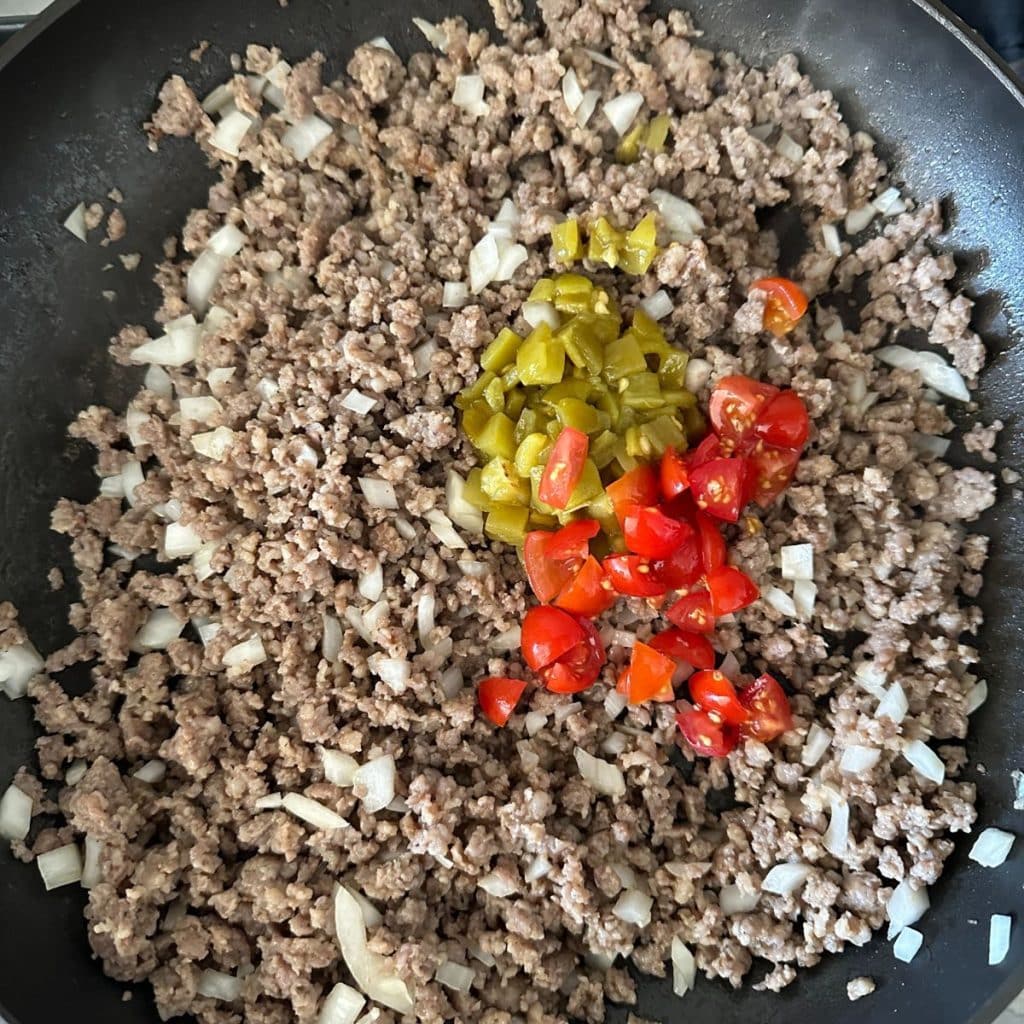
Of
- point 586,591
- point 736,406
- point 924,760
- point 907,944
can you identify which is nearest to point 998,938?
point 907,944

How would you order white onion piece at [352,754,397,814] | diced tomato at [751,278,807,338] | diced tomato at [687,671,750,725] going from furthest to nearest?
diced tomato at [751,278,807,338], diced tomato at [687,671,750,725], white onion piece at [352,754,397,814]

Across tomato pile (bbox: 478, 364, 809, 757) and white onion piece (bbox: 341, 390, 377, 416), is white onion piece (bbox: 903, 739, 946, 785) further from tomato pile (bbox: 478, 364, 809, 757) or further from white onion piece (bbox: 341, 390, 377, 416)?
white onion piece (bbox: 341, 390, 377, 416)

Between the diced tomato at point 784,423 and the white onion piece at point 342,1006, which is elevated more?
the diced tomato at point 784,423

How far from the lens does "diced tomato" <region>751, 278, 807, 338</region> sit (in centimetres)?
205

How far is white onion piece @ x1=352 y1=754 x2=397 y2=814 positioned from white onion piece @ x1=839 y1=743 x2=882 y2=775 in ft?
3.15

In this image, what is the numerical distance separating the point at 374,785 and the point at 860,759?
1.02m

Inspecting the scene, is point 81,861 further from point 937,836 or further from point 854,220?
point 854,220

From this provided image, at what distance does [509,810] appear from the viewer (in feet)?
6.04

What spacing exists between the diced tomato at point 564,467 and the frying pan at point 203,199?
0.97 m

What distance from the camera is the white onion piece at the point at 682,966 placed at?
1892mm

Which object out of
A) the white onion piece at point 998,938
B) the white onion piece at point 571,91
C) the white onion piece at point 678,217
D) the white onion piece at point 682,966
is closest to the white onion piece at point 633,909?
the white onion piece at point 682,966

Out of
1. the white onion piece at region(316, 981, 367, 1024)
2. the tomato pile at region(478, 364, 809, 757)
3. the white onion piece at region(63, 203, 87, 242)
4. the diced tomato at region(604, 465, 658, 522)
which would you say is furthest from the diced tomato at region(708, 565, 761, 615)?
the white onion piece at region(63, 203, 87, 242)

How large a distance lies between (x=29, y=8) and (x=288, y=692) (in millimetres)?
1937

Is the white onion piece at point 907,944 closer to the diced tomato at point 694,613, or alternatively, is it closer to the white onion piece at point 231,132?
the diced tomato at point 694,613
